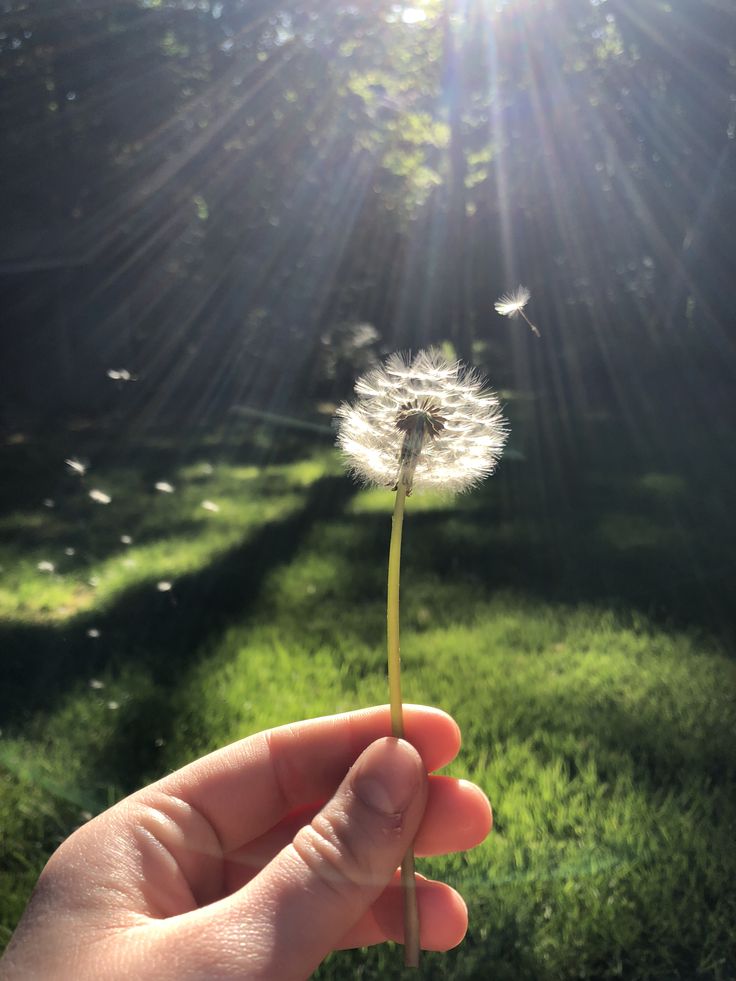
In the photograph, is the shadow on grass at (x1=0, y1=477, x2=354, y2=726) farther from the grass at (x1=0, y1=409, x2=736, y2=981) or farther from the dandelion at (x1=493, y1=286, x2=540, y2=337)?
the dandelion at (x1=493, y1=286, x2=540, y2=337)

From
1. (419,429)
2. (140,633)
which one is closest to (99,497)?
(140,633)

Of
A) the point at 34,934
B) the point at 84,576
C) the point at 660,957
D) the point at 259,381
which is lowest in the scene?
the point at 259,381

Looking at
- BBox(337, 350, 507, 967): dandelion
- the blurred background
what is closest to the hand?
BBox(337, 350, 507, 967): dandelion

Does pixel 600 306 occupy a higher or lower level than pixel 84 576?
higher

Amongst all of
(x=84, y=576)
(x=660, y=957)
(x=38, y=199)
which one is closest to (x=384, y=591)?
(x=84, y=576)

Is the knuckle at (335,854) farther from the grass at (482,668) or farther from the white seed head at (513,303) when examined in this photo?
the white seed head at (513,303)

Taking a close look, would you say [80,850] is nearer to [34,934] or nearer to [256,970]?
[34,934]

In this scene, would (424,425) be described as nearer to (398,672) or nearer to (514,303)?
(514,303)
